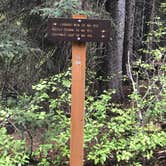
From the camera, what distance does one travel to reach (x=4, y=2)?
22.8 feet

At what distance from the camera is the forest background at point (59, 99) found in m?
4.77

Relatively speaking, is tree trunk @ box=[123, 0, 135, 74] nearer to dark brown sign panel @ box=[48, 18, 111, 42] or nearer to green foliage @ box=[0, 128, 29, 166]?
green foliage @ box=[0, 128, 29, 166]

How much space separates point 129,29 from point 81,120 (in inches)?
279

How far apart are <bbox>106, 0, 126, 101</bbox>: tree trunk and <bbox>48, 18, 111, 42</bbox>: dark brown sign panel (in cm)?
453

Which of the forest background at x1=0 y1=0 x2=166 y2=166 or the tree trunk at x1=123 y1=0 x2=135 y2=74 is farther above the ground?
the tree trunk at x1=123 y1=0 x2=135 y2=74

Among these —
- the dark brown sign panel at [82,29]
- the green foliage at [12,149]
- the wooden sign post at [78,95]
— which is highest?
the dark brown sign panel at [82,29]

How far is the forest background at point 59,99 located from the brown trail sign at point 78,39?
0.57m

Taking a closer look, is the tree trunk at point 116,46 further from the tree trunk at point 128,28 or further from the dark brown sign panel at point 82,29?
the dark brown sign panel at point 82,29

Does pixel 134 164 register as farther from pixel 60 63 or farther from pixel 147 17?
pixel 147 17

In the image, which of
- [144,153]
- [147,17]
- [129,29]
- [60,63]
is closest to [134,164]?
[144,153]

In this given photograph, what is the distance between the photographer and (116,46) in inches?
344

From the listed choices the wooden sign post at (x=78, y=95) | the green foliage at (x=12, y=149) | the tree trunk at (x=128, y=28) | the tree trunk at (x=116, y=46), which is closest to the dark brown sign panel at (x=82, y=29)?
the wooden sign post at (x=78, y=95)

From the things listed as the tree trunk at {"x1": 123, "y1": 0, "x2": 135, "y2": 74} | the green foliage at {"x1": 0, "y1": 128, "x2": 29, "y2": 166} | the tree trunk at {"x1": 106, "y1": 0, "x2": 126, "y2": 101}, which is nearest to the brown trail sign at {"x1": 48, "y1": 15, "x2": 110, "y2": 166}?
the green foliage at {"x1": 0, "y1": 128, "x2": 29, "y2": 166}

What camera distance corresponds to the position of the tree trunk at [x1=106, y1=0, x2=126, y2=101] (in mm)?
8578
